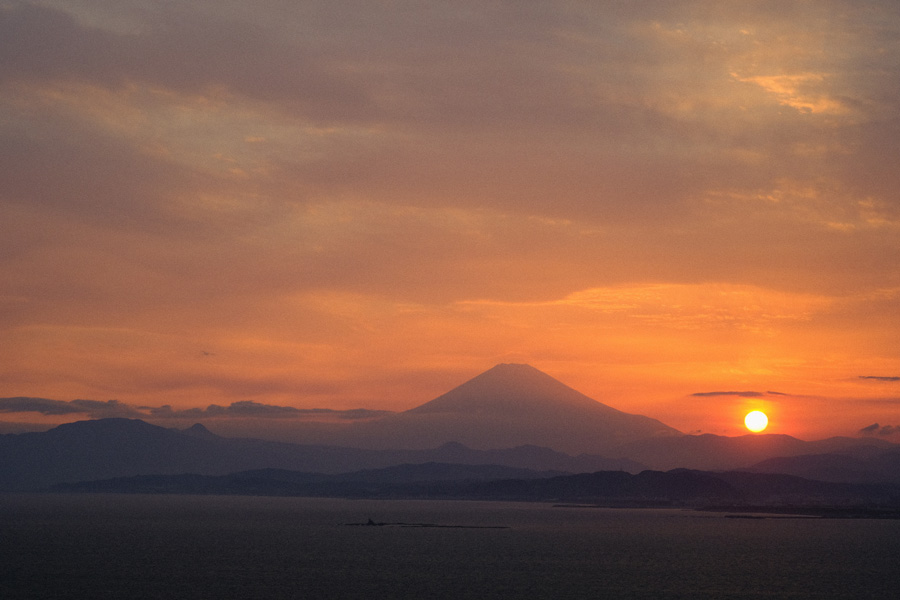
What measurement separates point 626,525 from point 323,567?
96.6m

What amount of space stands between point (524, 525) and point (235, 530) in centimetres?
5283

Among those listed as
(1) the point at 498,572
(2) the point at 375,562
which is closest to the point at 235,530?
(2) the point at 375,562

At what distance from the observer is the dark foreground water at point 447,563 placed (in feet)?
241

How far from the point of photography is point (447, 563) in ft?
312

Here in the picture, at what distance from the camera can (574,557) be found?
334ft

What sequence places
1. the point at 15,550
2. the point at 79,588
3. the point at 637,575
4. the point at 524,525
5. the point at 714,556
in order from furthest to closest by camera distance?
the point at 524,525 < the point at 15,550 < the point at 714,556 < the point at 637,575 < the point at 79,588

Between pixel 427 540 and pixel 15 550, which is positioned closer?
pixel 15 550

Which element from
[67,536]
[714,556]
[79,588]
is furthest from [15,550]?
[714,556]

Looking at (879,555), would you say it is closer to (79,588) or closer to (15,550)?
(79,588)

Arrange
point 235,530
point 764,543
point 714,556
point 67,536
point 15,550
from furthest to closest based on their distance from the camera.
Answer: point 235,530, point 67,536, point 764,543, point 15,550, point 714,556

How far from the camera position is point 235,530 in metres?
154

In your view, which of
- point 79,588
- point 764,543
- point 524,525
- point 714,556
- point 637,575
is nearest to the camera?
point 79,588

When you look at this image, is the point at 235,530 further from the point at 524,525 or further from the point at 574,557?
the point at 574,557

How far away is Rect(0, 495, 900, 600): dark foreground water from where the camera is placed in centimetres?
7350
